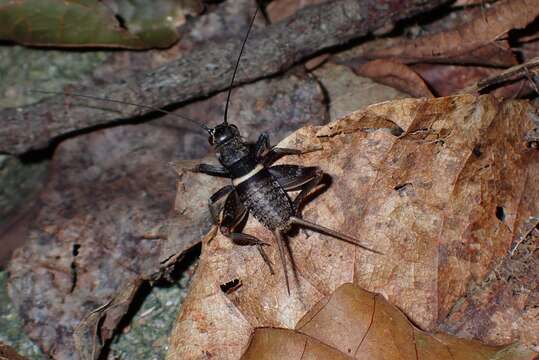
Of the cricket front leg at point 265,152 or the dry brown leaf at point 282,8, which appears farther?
the dry brown leaf at point 282,8

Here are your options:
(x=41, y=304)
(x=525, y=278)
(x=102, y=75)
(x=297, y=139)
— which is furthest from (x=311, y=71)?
(x=41, y=304)

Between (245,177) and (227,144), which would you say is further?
(227,144)

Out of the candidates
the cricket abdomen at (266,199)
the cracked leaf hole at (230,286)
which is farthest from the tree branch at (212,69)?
the cracked leaf hole at (230,286)

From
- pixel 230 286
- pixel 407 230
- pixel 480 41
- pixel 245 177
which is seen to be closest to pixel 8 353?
pixel 230 286

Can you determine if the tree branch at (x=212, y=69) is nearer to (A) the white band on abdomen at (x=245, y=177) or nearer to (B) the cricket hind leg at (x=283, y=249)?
(A) the white band on abdomen at (x=245, y=177)

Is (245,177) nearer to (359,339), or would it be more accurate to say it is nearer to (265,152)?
(265,152)

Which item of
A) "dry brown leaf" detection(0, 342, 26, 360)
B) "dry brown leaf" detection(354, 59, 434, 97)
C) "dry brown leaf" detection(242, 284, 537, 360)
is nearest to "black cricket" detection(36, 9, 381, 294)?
"dry brown leaf" detection(242, 284, 537, 360)

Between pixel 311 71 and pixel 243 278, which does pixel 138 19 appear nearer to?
pixel 311 71
